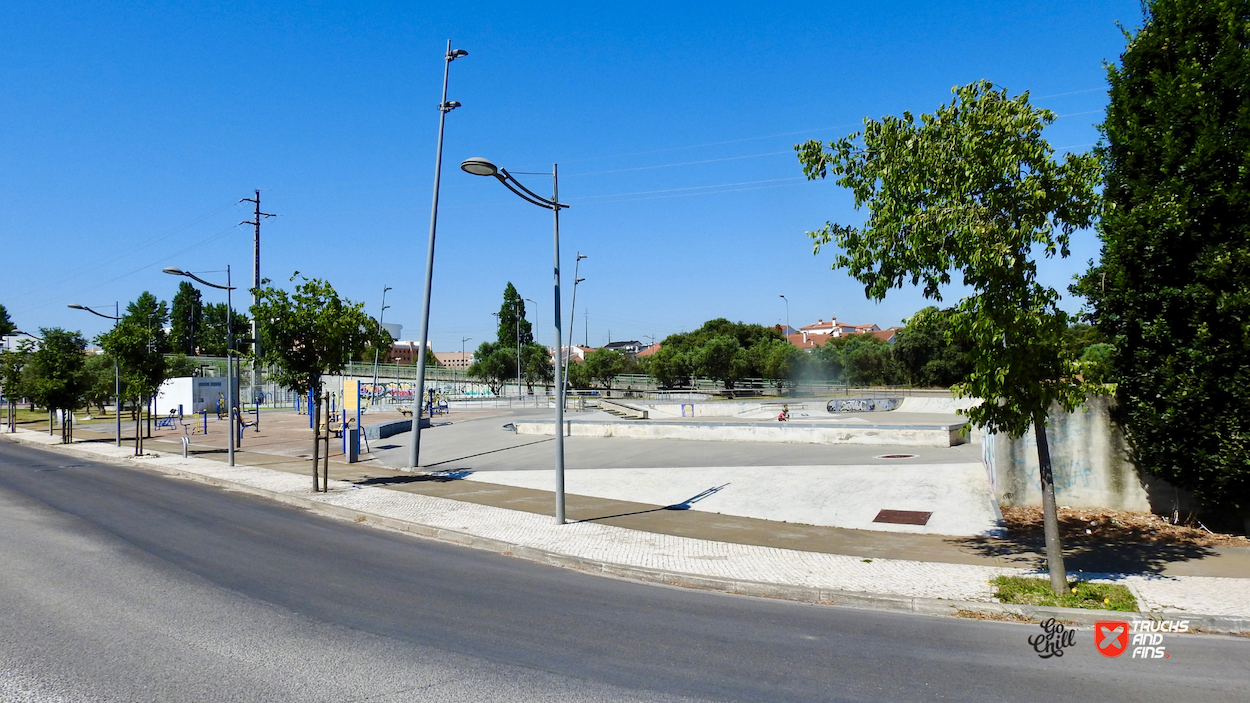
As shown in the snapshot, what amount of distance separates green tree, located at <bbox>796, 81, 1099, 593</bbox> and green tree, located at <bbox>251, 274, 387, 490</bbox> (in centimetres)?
1346

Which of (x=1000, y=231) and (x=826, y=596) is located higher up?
(x=1000, y=231)

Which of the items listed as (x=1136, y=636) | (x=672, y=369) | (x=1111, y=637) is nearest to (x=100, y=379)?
(x=672, y=369)

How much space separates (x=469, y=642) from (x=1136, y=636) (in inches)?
249

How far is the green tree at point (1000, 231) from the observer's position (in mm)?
7590

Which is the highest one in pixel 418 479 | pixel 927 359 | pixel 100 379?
pixel 927 359

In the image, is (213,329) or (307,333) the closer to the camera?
(307,333)

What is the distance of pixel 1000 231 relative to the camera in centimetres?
765

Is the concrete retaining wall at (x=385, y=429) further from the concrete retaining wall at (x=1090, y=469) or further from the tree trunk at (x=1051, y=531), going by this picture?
the tree trunk at (x=1051, y=531)

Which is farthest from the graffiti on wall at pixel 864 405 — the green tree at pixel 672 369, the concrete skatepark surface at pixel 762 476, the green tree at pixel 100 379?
the green tree at pixel 100 379

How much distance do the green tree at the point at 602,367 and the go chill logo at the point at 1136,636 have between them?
77704 millimetres

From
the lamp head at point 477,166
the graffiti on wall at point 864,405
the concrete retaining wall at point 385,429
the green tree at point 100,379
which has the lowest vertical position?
the concrete retaining wall at point 385,429

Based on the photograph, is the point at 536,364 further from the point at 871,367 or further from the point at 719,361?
the point at 871,367

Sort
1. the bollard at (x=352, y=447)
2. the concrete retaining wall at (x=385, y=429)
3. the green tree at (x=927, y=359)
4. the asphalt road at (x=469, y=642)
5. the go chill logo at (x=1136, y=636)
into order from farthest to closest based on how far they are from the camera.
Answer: the green tree at (x=927, y=359) → the concrete retaining wall at (x=385, y=429) → the bollard at (x=352, y=447) → the go chill logo at (x=1136, y=636) → the asphalt road at (x=469, y=642)

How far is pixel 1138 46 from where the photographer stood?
1093cm
